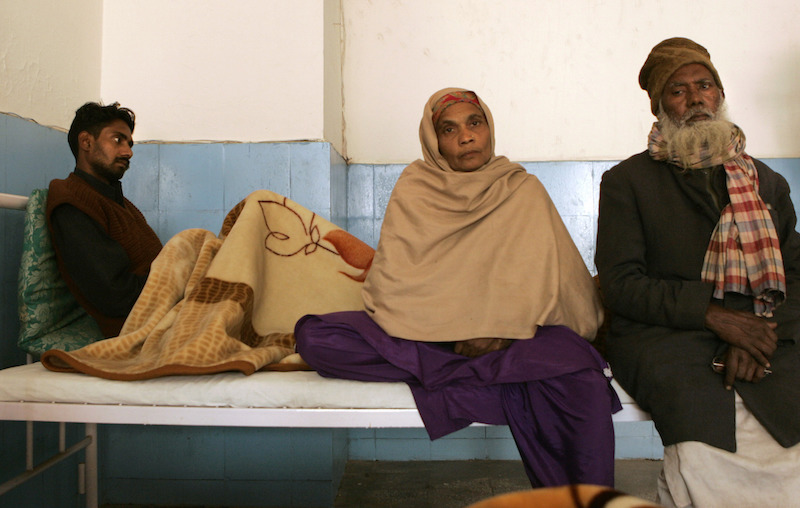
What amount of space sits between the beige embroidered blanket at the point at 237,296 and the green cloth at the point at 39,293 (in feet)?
1.01

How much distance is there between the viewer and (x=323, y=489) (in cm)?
276

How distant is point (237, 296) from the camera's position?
80.0 inches

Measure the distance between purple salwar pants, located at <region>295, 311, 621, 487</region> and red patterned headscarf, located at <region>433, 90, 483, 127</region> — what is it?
0.88 m

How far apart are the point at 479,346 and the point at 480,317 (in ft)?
0.28

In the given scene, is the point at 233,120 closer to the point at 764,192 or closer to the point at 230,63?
the point at 230,63

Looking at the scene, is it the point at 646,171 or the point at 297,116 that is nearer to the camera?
the point at 646,171

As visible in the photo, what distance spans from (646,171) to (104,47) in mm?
2590

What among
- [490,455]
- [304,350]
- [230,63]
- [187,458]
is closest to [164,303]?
[304,350]

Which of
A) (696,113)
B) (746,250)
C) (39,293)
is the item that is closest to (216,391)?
(39,293)

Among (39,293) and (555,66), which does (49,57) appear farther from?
(555,66)

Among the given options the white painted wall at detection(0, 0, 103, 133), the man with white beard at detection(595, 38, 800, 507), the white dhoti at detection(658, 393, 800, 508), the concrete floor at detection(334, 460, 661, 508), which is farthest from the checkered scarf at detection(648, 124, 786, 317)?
the white painted wall at detection(0, 0, 103, 133)

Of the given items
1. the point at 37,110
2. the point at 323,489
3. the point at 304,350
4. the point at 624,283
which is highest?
the point at 37,110

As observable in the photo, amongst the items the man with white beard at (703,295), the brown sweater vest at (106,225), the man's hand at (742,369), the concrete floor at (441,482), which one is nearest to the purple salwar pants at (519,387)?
the man with white beard at (703,295)

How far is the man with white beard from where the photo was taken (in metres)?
1.48
